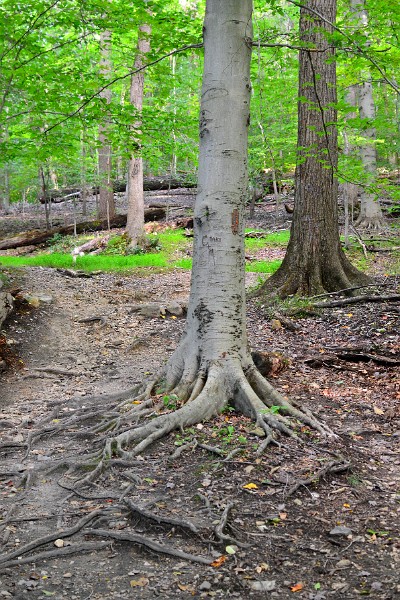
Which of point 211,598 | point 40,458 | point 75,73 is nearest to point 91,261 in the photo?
point 75,73

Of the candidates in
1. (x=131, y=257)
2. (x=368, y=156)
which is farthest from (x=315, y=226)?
(x=368, y=156)

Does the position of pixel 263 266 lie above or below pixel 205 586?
above

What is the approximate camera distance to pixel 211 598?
106 inches

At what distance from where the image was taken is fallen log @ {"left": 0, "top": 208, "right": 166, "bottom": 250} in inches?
703

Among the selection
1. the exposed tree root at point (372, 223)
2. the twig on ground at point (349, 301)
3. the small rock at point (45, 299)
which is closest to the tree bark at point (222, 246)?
the twig on ground at point (349, 301)

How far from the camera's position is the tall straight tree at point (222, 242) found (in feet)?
15.4

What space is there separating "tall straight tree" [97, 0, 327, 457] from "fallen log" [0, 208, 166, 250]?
1414cm

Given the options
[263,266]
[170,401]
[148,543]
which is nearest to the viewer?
[148,543]

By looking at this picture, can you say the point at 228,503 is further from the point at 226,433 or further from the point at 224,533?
the point at 226,433

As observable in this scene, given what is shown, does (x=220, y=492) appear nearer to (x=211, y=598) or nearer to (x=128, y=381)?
(x=211, y=598)

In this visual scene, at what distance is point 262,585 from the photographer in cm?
279

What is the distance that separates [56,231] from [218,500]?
52.9 feet

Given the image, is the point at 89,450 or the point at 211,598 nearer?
the point at 211,598

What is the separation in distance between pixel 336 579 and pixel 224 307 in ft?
8.28
